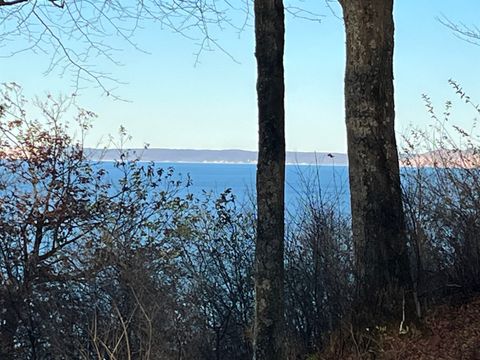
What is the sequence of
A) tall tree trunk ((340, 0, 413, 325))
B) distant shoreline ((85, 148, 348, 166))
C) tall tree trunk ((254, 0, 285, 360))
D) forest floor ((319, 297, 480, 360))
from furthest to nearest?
distant shoreline ((85, 148, 348, 166)), tall tree trunk ((254, 0, 285, 360)), tall tree trunk ((340, 0, 413, 325)), forest floor ((319, 297, 480, 360))

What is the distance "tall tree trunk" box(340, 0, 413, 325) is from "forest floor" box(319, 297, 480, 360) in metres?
0.26

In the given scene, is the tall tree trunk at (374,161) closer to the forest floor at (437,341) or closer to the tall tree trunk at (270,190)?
the forest floor at (437,341)

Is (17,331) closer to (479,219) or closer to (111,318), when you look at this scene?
(111,318)

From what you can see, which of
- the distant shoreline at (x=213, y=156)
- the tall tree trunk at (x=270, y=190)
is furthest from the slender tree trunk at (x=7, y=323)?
the tall tree trunk at (x=270, y=190)

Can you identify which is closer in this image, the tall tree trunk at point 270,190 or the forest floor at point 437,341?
the forest floor at point 437,341

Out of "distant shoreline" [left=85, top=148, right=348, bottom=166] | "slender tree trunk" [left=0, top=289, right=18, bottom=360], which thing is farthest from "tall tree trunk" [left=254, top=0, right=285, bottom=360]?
"slender tree trunk" [left=0, top=289, right=18, bottom=360]

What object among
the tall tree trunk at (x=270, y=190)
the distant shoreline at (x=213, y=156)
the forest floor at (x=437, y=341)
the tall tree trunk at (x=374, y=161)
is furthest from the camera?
the distant shoreline at (x=213, y=156)

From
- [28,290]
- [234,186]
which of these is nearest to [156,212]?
[234,186]

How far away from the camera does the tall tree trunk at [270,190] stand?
5.21 meters

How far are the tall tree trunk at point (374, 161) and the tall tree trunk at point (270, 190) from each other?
65cm

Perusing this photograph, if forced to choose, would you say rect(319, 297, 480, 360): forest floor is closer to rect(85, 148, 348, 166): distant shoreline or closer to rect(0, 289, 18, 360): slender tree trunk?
rect(85, 148, 348, 166): distant shoreline

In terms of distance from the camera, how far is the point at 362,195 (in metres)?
5.22

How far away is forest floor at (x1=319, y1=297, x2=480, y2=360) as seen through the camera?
4465 mm

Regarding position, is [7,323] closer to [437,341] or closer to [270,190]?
[270,190]
